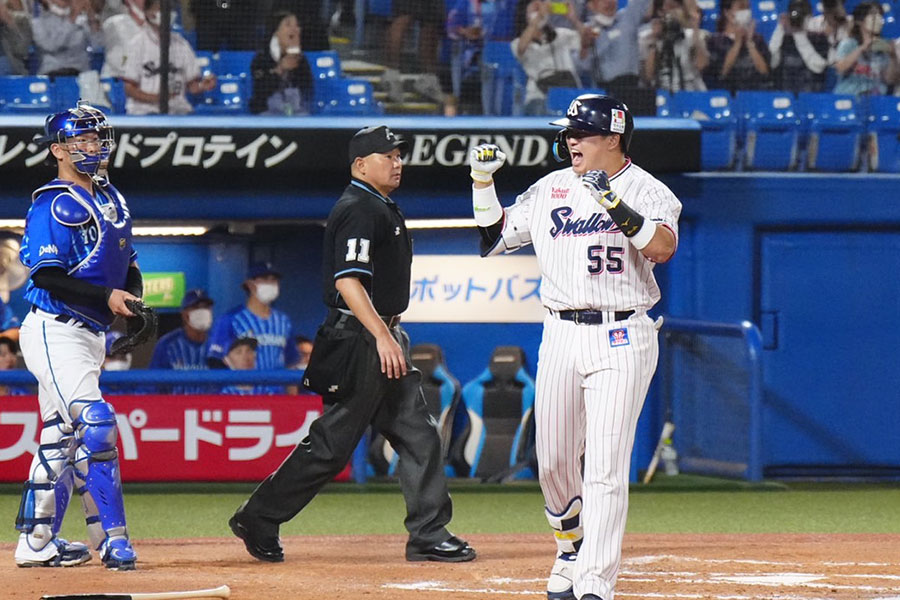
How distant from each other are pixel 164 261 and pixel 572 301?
6.03 m

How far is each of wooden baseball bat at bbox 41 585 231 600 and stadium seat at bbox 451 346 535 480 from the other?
4457mm

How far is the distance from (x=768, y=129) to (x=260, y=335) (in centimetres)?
365

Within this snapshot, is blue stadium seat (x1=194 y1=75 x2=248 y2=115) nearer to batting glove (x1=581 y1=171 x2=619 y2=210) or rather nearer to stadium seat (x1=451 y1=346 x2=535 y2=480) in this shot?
stadium seat (x1=451 y1=346 x2=535 y2=480)

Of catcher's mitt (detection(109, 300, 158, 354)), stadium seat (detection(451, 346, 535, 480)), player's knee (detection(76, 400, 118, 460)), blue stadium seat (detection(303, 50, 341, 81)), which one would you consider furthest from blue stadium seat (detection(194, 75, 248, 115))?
player's knee (detection(76, 400, 118, 460))

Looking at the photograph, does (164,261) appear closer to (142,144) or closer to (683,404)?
(142,144)

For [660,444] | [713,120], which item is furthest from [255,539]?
[713,120]

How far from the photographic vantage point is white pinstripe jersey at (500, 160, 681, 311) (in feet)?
15.1

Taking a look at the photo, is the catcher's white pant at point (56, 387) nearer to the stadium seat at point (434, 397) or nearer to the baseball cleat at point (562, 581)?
the baseball cleat at point (562, 581)

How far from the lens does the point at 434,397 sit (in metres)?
9.36

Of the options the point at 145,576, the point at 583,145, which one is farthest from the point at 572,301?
the point at 145,576

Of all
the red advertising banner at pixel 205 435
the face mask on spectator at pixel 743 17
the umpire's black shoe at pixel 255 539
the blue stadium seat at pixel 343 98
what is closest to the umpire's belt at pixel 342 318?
the umpire's black shoe at pixel 255 539

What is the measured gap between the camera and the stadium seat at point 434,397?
9219 mm

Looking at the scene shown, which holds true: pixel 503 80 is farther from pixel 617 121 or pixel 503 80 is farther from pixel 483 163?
pixel 617 121

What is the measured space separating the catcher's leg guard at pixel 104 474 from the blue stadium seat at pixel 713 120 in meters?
5.40
